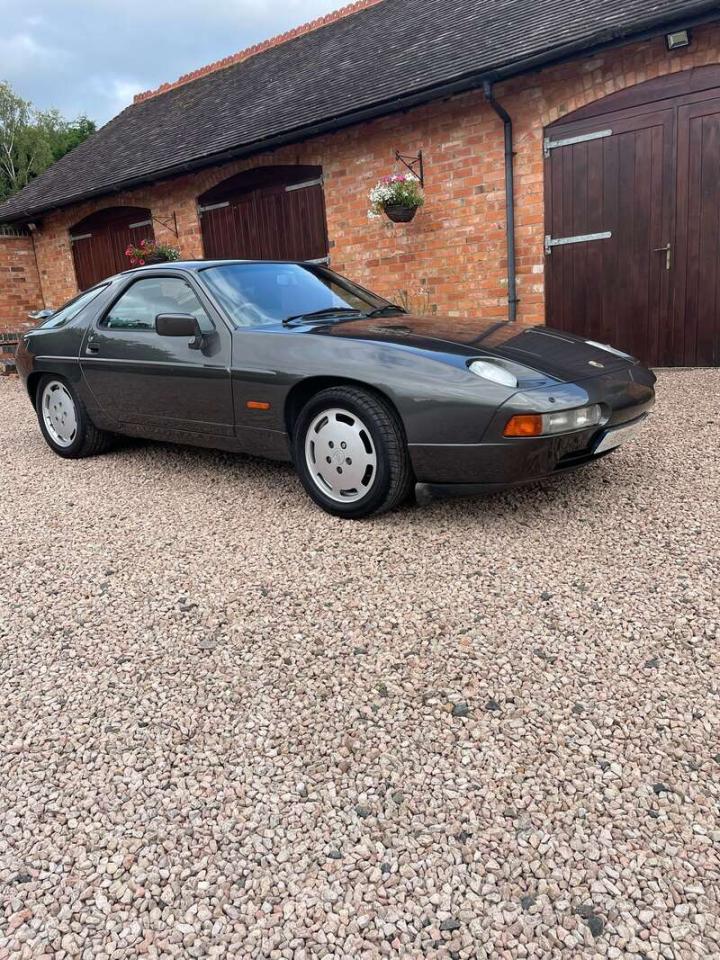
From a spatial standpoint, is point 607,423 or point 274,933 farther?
point 607,423

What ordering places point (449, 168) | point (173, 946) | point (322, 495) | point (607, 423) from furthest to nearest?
point (449, 168), point (322, 495), point (607, 423), point (173, 946)

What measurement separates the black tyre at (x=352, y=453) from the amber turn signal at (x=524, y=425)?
19.9 inches

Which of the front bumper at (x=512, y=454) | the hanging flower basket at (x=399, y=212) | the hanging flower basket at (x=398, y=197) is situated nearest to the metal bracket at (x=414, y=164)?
the hanging flower basket at (x=398, y=197)

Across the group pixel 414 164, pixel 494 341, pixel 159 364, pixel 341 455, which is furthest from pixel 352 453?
pixel 414 164

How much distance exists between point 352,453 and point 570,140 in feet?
19.9

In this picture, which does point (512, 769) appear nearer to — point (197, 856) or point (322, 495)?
point (197, 856)

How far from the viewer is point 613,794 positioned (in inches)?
64.9

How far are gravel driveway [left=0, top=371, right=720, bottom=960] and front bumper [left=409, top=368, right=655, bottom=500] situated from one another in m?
0.27

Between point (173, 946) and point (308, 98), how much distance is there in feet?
36.0

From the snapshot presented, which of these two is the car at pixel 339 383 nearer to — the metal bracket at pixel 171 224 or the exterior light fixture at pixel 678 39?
the exterior light fixture at pixel 678 39

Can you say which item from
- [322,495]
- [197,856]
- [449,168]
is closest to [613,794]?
[197,856]

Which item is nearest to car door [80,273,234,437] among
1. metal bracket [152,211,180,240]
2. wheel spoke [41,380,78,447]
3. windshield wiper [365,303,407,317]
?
wheel spoke [41,380,78,447]

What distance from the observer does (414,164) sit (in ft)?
28.6

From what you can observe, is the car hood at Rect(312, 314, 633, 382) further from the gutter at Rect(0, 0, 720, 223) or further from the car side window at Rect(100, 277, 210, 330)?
the gutter at Rect(0, 0, 720, 223)
